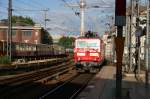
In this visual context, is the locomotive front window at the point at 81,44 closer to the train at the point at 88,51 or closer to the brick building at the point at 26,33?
the train at the point at 88,51

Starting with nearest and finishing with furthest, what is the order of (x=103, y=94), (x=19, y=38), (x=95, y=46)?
(x=103, y=94) < (x=95, y=46) < (x=19, y=38)

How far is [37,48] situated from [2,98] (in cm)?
6654

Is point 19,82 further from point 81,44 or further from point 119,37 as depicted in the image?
point 119,37

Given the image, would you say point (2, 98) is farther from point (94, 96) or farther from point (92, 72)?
point (92, 72)

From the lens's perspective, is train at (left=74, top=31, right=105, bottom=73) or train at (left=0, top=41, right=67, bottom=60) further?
train at (left=0, top=41, right=67, bottom=60)

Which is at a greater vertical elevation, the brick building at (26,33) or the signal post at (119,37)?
the brick building at (26,33)

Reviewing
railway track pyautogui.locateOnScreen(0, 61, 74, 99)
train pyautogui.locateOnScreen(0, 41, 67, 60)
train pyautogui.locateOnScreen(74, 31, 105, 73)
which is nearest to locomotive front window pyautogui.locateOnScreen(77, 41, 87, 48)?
train pyautogui.locateOnScreen(74, 31, 105, 73)

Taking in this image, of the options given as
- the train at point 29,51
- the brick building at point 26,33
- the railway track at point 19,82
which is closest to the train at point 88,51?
the railway track at point 19,82

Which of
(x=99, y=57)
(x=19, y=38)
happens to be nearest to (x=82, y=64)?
(x=99, y=57)

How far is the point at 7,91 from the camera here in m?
22.7

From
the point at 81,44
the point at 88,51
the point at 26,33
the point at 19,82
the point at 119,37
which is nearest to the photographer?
the point at 119,37

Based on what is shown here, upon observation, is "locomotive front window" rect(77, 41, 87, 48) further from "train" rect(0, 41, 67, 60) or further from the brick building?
the brick building

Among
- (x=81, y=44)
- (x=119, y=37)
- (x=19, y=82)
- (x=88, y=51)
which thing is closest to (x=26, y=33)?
(x=81, y=44)

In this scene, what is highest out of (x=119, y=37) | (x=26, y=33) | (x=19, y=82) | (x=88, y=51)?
(x=26, y=33)
